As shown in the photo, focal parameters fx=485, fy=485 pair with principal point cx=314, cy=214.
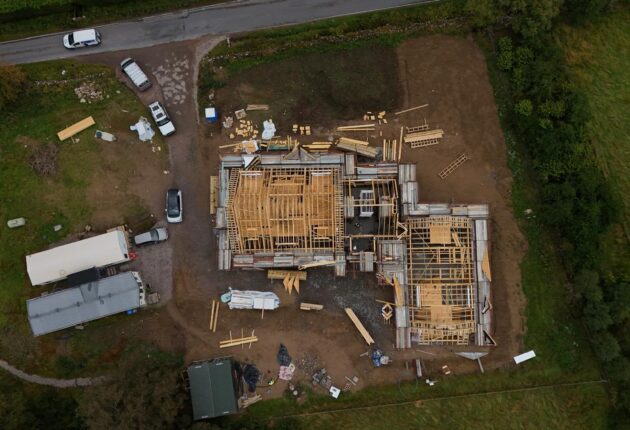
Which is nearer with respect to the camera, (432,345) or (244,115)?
(432,345)

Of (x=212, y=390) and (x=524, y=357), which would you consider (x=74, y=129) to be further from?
(x=524, y=357)

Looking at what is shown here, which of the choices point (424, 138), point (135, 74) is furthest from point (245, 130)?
point (424, 138)

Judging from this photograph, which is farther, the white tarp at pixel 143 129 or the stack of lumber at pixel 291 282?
the white tarp at pixel 143 129

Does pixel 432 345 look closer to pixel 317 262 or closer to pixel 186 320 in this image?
pixel 317 262

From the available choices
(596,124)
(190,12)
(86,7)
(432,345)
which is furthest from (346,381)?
(86,7)

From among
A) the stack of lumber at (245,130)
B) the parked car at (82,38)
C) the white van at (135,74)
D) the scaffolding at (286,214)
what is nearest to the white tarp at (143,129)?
the white van at (135,74)

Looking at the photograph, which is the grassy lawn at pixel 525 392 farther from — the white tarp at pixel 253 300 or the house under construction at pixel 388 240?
the white tarp at pixel 253 300
